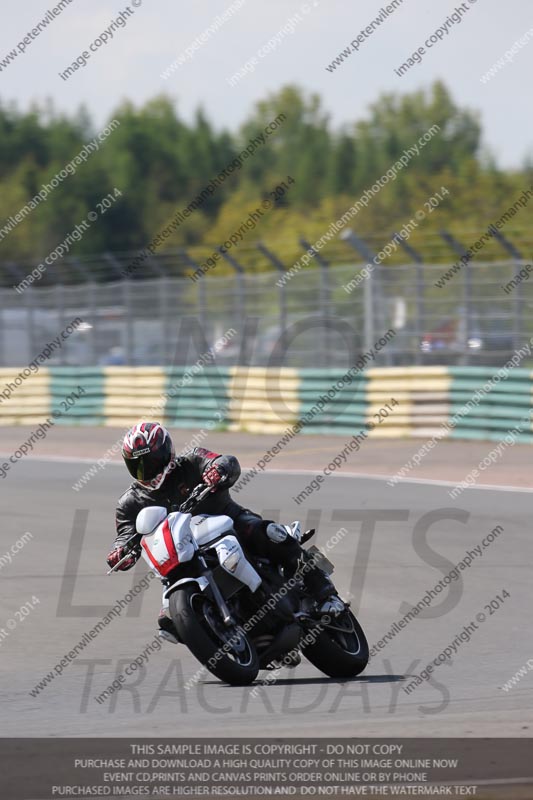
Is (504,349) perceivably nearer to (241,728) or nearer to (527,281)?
(527,281)

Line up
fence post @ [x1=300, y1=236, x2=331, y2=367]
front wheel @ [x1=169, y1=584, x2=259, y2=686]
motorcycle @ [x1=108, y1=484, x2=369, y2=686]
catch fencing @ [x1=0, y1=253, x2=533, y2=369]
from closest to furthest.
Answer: front wheel @ [x1=169, y1=584, x2=259, y2=686] < motorcycle @ [x1=108, y1=484, x2=369, y2=686] < catch fencing @ [x1=0, y1=253, x2=533, y2=369] < fence post @ [x1=300, y1=236, x2=331, y2=367]

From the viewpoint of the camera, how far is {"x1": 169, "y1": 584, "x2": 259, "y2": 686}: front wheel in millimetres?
7031

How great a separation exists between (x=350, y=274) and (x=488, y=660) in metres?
14.7

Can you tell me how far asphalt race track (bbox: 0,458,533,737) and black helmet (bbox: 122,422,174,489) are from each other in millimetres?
1034

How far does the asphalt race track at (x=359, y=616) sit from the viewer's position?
6.58m

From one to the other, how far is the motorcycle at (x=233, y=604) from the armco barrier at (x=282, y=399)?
11866 millimetres

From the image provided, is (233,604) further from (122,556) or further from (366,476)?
(366,476)

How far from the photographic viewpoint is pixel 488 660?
26.1 ft

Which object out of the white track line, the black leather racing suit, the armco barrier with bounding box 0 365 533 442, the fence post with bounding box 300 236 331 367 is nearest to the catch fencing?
the fence post with bounding box 300 236 331 367

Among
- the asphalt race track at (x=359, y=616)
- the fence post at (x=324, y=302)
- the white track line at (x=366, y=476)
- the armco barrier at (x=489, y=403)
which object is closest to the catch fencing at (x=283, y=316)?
the fence post at (x=324, y=302)

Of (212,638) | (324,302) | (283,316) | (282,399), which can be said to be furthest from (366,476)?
(212,638)

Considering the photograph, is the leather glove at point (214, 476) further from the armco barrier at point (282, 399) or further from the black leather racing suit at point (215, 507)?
the armco barrier at point (282, 399)

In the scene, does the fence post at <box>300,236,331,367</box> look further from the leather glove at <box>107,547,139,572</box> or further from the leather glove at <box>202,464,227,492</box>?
the leather glove at <box>202,464,227,492</box>

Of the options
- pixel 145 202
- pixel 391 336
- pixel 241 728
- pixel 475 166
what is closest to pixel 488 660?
pixel 241 728
